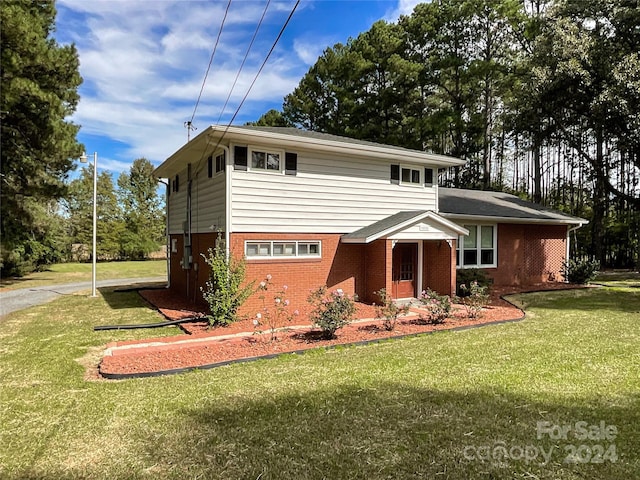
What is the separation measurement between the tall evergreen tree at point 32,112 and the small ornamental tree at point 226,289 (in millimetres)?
9501

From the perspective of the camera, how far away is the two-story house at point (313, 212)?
9523 millimetres

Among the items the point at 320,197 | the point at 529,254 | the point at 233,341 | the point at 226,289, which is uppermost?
the point at 320,197

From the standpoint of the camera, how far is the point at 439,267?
12.1 metres

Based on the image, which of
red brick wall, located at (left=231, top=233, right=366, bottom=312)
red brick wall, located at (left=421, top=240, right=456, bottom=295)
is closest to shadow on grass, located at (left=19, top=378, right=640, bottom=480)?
red brick wall, located at (left=231, top=233, right=366, bottom=312)

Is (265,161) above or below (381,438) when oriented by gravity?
above

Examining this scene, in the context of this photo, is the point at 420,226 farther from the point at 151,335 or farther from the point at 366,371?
the point at 151,335

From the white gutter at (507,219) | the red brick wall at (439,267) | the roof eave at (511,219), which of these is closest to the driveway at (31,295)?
the red brick wall at (439,267)

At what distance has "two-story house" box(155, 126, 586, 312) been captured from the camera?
9.52 meters

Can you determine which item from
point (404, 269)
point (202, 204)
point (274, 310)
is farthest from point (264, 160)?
point (404, 269)

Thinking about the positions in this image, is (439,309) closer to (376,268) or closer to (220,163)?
(376,268)

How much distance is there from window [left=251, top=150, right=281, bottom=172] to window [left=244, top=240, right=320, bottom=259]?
1851 mm

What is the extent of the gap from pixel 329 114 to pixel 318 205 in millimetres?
24426

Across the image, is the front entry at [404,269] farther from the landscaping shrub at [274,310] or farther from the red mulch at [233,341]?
the landscaping shrub at [274,310]

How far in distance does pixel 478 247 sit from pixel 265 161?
9452 mm
